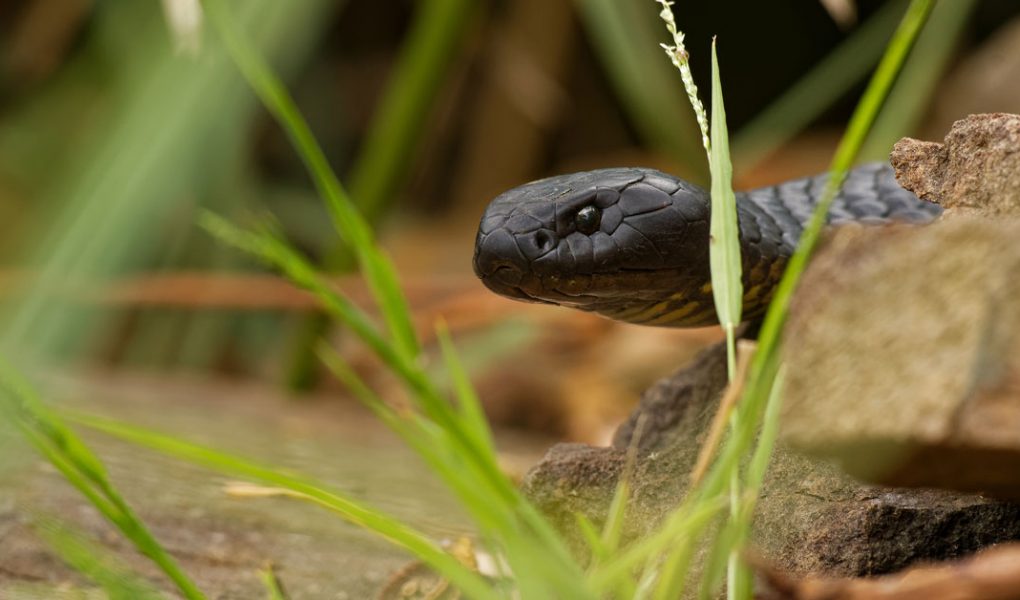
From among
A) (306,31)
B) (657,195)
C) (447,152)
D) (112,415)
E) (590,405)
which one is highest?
(306,31)

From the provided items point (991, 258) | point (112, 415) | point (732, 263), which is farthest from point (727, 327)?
point (112, 415)

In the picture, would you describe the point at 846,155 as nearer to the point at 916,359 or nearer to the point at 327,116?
the point at 916,359

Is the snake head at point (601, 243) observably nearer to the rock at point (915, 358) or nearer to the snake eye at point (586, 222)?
the snake eye at point (586, 222)

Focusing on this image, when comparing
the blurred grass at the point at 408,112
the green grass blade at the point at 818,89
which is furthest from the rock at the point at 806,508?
the green grass blade at the point at 818,89

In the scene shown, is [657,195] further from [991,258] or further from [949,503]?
[991,258]

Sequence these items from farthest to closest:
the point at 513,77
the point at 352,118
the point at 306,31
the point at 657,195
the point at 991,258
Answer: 1. the point at 352,118
2. the point at 513,77
3. the point at 306,31
4. the point at 657,195
5. the point at 991,258

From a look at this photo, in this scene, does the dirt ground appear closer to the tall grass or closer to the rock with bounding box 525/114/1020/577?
the tall grass

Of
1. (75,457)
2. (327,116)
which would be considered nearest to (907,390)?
(75,457)

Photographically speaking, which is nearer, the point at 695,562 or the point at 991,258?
the point at 991,258
